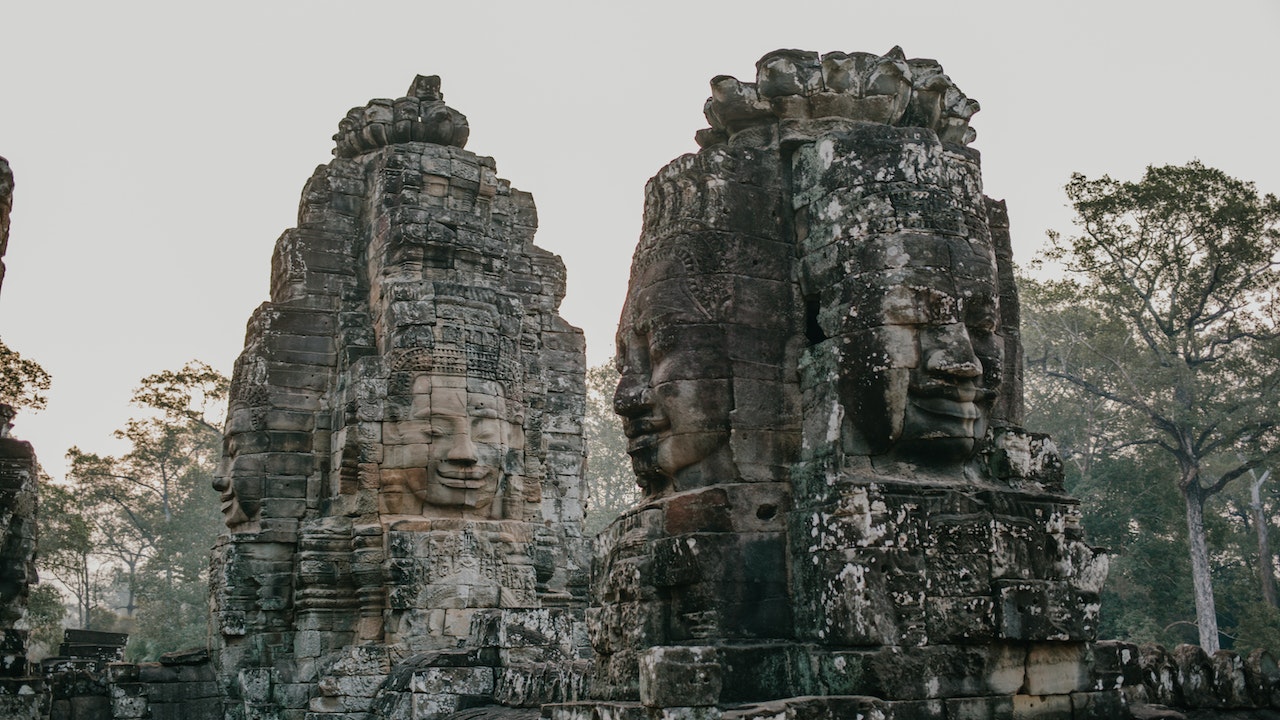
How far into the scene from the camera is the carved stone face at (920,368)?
20.9 ft

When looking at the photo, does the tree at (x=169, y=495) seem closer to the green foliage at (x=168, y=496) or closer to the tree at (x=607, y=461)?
the green foliage at (x=168, y=496)

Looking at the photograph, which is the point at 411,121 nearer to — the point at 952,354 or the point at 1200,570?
the point at 952,354

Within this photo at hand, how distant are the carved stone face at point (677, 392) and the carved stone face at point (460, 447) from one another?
5.45 metres

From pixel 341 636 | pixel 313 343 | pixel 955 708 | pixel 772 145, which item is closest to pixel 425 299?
pixel 313 343

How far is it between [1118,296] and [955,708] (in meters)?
22.0

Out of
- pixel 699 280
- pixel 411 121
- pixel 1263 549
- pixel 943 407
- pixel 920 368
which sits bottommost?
pixel 1263 549

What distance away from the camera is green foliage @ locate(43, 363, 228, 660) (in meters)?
33.5

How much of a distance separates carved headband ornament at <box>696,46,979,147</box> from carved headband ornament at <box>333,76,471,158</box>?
7.55 m

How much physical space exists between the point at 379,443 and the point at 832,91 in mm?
6861

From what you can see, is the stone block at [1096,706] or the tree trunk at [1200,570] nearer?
the stone block at [1096,706]

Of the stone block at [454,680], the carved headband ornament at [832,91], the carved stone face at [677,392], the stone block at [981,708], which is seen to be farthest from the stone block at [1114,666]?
the stone block at [454,680]

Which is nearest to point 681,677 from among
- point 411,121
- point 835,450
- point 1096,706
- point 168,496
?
point 835,450

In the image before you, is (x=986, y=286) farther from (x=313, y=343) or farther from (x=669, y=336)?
(x=313, y=343)

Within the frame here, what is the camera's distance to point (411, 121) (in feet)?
47.4
